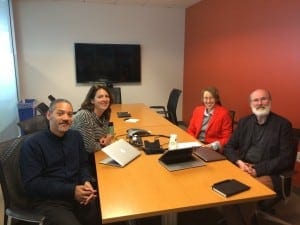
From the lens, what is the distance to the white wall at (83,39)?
5086mm

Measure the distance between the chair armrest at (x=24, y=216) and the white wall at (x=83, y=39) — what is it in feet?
14.0

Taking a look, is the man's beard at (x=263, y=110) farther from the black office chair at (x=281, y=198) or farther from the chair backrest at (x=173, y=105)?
the chair backrest at (x=173, y=105)

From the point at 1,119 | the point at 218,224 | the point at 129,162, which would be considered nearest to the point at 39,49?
the point at 1,119

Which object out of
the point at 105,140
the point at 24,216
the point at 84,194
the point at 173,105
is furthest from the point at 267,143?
the point at 173,105

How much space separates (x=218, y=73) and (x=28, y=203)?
367cm

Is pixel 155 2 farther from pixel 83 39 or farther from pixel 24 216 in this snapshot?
pixel 24 216

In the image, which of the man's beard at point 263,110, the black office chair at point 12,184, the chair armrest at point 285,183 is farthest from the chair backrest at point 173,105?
the black office chair at point 12,184

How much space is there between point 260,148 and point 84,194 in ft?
5.00

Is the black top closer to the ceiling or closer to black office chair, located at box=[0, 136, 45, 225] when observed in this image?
black office chair, located at box=[0, 136, 45, 225]

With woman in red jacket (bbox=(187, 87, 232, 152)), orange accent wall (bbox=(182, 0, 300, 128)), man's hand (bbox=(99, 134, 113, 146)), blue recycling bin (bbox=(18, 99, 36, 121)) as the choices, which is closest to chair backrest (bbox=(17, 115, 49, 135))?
man's hand (bbox=(99, 134, 113, 146))

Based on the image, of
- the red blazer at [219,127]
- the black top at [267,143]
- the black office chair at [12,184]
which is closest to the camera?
the black office chair at [12,184]

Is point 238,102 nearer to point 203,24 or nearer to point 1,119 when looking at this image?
point 203,24

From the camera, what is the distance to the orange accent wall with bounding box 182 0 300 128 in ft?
9.66

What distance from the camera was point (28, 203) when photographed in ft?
5.30
